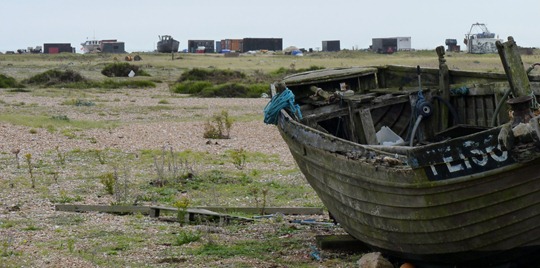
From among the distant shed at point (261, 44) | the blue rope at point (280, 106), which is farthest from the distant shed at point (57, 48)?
the blue rope at point (280, 106)

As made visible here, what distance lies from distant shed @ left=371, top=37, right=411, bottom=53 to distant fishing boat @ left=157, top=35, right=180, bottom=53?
23539mm

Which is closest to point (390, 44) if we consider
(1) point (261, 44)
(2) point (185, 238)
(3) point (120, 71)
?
(1) point (261, 44)

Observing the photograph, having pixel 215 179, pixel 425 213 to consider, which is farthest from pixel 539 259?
pixel 215 179

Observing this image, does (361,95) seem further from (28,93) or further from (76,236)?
(28,93)

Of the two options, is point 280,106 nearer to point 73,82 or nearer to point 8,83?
point 8,83

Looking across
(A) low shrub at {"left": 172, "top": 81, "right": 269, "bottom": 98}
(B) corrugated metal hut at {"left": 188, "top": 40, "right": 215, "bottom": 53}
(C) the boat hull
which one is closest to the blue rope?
(C) the boat hull

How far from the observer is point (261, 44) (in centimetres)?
13075

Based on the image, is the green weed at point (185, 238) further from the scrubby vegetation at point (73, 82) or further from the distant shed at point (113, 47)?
the distant shed at point (113, 47)

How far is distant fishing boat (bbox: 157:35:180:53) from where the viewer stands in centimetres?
11506

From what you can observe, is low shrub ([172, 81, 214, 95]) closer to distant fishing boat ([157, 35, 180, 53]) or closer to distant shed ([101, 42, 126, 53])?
distant fishing boat ([157, 35, 180, 53])

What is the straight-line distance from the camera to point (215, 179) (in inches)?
647

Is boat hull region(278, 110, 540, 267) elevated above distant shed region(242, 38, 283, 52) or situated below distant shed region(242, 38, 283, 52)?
below

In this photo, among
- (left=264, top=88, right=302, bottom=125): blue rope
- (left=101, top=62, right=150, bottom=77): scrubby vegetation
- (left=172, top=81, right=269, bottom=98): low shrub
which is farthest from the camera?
(left=101, top=62, right=150, bottom=77): scrubby vegetation

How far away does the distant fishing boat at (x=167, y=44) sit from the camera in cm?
11506
